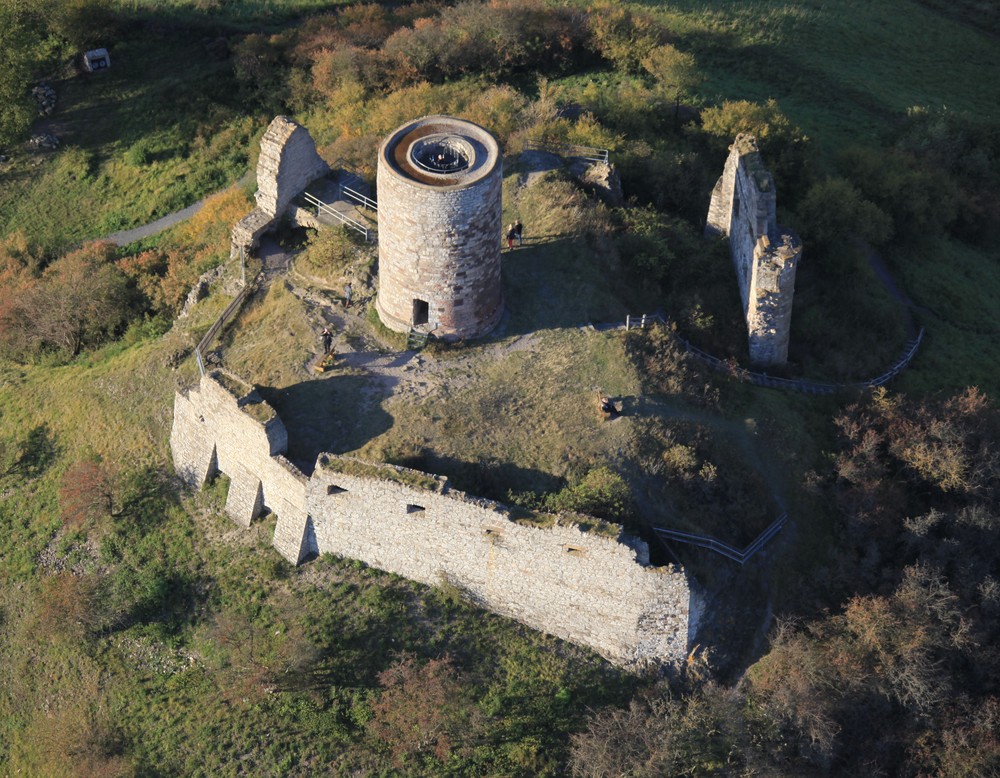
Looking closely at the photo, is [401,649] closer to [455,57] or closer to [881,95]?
[455,57]

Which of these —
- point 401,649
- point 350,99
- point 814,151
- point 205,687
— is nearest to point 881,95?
point 814,151

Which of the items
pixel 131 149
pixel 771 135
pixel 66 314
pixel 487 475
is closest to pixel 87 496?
pixel 66 314

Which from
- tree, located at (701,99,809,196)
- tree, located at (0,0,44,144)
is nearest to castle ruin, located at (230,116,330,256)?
tree, located at (0,0,44,144)

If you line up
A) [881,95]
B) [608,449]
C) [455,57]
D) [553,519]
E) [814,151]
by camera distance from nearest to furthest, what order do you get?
[553,519]
[608,449]
[814,151]
[455,57]
[881,95]

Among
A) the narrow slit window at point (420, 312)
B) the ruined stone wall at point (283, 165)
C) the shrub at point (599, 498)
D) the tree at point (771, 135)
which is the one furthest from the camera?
the tree at point (771, 135)

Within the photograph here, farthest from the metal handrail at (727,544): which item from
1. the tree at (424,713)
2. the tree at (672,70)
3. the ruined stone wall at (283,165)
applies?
the tree at (672,70)

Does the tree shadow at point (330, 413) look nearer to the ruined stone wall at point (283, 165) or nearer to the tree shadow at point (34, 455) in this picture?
the ruined stone wall at point (283, 165)
